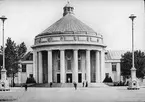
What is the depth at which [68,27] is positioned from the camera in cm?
9025

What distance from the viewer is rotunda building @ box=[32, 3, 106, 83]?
277ft

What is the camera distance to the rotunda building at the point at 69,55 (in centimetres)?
8456

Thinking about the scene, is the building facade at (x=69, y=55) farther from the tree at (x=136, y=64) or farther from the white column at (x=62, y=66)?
the tree at (x=136, y=64)

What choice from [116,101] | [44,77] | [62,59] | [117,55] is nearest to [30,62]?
[44,77]

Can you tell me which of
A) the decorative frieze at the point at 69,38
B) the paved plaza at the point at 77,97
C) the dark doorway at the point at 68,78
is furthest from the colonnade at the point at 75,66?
the paved plaza at the point at 77,97

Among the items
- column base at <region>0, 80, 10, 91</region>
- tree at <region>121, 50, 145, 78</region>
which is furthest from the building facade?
column base at <region>0, 80, 10, 91</region>

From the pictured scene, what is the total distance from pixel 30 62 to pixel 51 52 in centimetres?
1847

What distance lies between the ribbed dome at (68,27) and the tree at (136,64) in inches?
493

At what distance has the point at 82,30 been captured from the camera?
8819cm

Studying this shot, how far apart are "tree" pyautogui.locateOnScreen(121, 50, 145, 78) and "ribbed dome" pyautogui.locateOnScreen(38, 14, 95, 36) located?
41.1 ft

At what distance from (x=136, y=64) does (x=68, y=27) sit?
67.3ft

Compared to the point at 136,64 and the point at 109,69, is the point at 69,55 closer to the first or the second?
the point at 136,64

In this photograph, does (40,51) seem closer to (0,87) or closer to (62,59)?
(62,59)

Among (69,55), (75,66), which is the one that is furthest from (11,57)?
(75,66)
